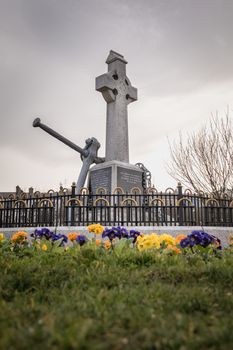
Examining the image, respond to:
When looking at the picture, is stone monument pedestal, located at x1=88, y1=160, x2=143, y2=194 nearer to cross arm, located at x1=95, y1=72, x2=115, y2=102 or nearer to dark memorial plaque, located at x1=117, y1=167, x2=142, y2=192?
dark memorial plaque, located at x1=117, y1=167, x2=142, y2=192

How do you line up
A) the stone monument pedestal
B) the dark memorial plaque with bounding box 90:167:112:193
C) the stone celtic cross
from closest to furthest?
the stone monument pedestal, the dark memorial plaque with bounding box 90:167:112:193, the stone celtic cross

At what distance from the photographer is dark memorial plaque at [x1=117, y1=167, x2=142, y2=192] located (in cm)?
1073

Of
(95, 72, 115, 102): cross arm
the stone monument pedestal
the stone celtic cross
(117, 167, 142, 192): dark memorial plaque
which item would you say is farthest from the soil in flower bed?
(95, 72, 115, 102): cross arm

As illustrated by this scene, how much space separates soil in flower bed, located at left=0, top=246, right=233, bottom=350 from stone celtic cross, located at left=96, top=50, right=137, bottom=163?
298 inches

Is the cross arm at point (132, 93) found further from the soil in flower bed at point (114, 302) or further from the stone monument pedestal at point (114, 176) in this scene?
the soil in flower bed at point (114, 302)

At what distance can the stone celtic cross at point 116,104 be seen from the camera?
38.2 feet

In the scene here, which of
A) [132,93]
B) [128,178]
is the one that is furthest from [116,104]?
[128,178]

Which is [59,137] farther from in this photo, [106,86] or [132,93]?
[132,93]

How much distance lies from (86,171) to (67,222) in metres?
3.68

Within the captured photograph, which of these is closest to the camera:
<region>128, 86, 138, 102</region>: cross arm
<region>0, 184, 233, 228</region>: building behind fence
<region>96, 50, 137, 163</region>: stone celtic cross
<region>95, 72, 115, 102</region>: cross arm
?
<region>0, 184, 233, 228</region>: building behind fence

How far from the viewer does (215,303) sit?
262 centimetres

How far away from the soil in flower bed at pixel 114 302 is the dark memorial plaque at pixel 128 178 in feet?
21.2

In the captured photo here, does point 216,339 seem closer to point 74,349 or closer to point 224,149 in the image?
point 74,349

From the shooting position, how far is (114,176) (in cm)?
1061
